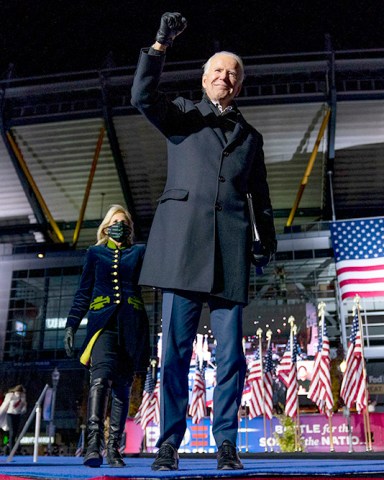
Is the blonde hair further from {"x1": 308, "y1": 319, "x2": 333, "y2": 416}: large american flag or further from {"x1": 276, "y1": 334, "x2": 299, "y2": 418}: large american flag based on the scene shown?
{"x1": 276, "y1": 334, "x2": 299, "y2": 418}: large american flag

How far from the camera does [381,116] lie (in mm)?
29062

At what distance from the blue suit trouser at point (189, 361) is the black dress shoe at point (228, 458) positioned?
0.05 metres

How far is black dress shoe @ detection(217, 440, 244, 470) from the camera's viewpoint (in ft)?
7.93

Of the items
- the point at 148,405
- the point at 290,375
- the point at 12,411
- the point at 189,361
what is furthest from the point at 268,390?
the point at 189,361

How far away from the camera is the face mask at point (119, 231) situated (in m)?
4.51

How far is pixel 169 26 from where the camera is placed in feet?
9.02

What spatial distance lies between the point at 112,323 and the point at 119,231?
81 cm

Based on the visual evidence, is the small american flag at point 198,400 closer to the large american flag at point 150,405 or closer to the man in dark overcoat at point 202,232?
the large american flag at point 150,405

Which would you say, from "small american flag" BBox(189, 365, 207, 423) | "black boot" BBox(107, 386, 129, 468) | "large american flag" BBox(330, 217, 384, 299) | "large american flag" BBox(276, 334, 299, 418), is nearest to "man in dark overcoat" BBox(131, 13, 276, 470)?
"black boot" BBox(107, 386, 129, 468)

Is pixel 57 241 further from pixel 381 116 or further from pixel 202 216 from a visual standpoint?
pixel 202 216

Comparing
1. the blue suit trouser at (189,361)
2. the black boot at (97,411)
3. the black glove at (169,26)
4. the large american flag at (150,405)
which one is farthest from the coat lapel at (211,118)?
the large american flag at (150,405)

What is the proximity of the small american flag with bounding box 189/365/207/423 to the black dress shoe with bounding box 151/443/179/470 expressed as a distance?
47.4ft

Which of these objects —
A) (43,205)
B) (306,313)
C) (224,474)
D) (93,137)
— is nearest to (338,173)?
(306,313)

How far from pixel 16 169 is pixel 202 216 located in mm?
30800
